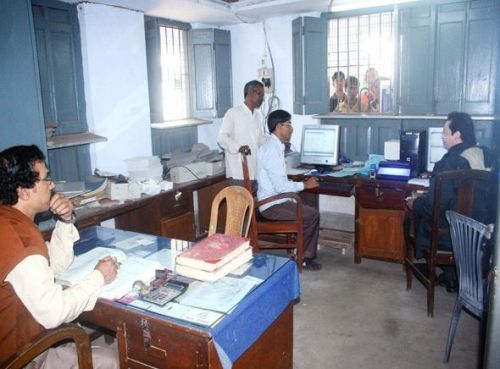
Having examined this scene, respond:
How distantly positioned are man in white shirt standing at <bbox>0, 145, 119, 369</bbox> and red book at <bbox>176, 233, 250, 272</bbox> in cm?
30

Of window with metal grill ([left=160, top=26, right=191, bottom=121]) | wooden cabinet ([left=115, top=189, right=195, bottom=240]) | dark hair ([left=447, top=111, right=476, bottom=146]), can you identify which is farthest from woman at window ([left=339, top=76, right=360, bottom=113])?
wooden cabinet ([left=115, top=189, right=195, bottom=240])

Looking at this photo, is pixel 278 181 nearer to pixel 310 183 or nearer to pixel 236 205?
pixel 310 183

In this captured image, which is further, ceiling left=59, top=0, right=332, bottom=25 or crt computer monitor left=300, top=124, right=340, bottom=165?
crt computer monitor left=300, top=124, right=340, bottom=165

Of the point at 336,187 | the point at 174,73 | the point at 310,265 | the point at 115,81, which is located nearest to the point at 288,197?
the point at 336,187

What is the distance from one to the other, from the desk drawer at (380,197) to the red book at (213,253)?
6.86 feet

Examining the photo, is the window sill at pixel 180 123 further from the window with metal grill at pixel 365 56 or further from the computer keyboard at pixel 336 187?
the computer keyboard at pixel 336 187

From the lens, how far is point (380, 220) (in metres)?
3.85

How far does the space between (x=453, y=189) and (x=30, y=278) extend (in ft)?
8.43

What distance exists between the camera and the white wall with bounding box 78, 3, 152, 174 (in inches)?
151

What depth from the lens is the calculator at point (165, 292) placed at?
168cm

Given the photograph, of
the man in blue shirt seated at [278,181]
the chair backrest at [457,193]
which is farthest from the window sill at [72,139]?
the chair backrest at [457,193]

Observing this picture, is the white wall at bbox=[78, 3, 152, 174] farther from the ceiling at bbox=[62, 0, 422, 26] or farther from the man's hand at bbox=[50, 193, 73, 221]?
the man's hand at bbox=[50, 193, 73, 221]

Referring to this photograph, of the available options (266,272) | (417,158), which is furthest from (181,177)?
(266,272)

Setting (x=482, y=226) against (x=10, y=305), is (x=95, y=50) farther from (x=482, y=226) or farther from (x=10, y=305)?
(x=482, y=226)
